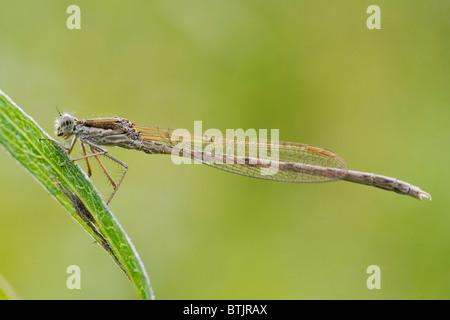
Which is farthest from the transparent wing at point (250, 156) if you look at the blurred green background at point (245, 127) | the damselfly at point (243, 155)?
the blurred green background at point (245, 127)

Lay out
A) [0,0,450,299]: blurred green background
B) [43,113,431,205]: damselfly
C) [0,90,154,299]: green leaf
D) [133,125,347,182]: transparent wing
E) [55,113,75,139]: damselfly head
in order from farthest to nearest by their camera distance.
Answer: [0,0,450,299]: blurred green background → [133,125,347,182]: transparent wing → [43,113,431,205]: damselfly → [55,113,75,139]: damselfly head → [0,90,154,299]: green leaf

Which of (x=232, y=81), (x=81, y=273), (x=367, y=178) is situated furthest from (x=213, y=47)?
(x=81, y=273)

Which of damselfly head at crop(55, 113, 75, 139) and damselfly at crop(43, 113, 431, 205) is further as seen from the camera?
damselfly at crop(43, 113, 431, 205)

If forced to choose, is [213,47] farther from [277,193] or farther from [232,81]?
[277,193]

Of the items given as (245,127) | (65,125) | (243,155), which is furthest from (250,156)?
(65,125)

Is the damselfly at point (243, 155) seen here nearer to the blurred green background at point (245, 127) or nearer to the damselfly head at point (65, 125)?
the damselfly head at point (65, 125)

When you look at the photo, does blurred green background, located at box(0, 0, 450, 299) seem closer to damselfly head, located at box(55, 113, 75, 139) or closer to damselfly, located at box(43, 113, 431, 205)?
damselfly, located at box(43, 113, 431, 205)

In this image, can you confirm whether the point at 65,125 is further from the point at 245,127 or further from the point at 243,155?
the point at 245,127

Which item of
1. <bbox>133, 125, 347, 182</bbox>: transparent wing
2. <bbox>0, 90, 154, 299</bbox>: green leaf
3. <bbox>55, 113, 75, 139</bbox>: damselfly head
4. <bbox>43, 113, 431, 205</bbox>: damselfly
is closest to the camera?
<bbox>0, 90, 154, 299</bbox>: green leaf

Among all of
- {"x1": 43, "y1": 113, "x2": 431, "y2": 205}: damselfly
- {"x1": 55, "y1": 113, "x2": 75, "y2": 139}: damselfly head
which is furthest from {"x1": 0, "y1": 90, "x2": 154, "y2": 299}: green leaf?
{"x1": 43, "y1": 113, "x2": 431, "y2": 205}: damselfly
